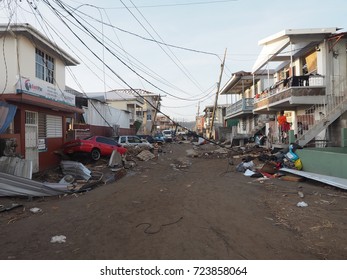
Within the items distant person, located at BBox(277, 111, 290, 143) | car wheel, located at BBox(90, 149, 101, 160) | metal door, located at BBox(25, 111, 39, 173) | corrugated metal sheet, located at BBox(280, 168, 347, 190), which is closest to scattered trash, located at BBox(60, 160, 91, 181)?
metal door, located at BBox(25, 111, 39, 173)

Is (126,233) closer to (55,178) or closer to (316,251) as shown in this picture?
(316,251)

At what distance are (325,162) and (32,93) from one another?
11867 mm

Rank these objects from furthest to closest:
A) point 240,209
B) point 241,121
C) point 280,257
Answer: point 241,121 → point 240,209 → point 280,257

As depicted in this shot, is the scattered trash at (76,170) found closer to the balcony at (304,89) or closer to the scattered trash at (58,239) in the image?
the scattered trash at (58,239)

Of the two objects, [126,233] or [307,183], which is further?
[307,183]

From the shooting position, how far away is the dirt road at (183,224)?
14.0 ft

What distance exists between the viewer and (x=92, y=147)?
16234 mm

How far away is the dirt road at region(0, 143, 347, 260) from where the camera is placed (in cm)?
428

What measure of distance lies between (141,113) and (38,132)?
130 feet

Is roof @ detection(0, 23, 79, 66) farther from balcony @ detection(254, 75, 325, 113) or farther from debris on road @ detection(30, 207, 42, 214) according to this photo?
balcony @ detection(254, 75, 325, 113)

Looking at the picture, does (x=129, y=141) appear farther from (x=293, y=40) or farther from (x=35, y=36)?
(x=293, y=40)

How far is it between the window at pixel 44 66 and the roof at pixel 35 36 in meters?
0.44

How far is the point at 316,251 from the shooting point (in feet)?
14.1

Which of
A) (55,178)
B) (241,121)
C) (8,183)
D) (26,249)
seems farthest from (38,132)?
(241,121)
